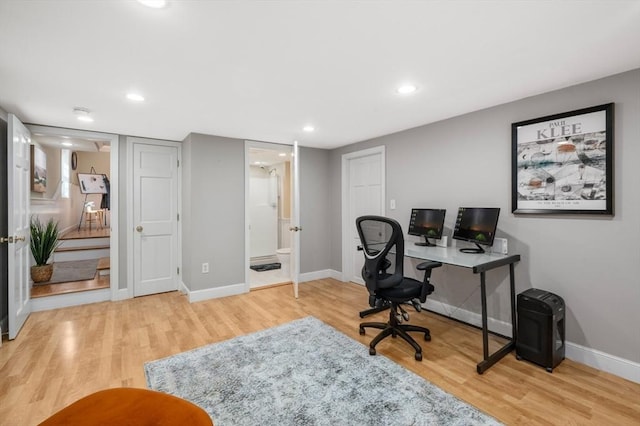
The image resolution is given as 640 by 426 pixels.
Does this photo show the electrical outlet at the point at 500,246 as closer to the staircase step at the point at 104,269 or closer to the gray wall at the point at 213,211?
the gray wall at the point at 213,211

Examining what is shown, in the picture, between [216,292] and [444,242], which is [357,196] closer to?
[444,242]

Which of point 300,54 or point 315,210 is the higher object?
point 300,54

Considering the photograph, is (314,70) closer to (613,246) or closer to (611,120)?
(611,120)

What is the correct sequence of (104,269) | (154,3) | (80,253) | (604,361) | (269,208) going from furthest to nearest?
(269,208) < (80,253) < (104,269) < (604,361) < (154,3)

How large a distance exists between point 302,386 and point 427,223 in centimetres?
215

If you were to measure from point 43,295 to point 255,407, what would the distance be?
342cm

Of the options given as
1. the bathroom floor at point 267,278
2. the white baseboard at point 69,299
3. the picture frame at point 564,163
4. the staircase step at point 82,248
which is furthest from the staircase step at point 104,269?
the picture frame at point 564,163

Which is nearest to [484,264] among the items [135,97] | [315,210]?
[315,210]

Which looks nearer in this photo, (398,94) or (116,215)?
(398,94)

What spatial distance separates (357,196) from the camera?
183 inches

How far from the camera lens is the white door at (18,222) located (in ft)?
8.68

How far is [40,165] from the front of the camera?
4211 millimetres

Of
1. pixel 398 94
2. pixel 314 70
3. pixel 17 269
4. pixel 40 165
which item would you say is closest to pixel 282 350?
pixel 314 70

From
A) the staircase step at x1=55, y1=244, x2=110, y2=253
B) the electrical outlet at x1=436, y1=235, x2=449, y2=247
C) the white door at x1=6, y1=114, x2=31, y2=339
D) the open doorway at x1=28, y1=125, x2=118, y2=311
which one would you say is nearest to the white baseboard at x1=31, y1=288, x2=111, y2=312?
the open doorway at x1=28, y1=125, x2=118, y2=311
